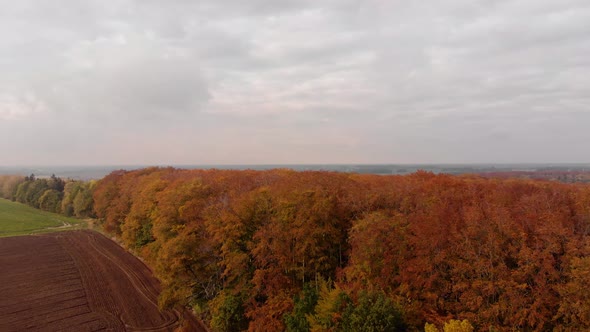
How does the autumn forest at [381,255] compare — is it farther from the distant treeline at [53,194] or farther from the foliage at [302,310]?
the distant treeline at [53,194]

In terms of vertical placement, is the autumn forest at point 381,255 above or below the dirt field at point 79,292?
above

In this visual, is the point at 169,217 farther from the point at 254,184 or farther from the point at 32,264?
the point at 32,264

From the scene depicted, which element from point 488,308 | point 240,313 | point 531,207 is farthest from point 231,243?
point 531,207

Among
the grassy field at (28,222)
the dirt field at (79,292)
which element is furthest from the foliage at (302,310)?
the grassy field at (28,222)

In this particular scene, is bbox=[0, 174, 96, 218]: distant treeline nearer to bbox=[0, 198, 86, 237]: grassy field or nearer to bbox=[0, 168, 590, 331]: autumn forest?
bbox=[0, 198, 86, 237]: grassy field

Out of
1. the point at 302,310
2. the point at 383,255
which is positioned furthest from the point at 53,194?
the point at 383,255

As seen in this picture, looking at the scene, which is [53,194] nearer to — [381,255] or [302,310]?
[302,310]
